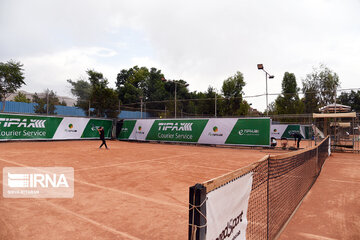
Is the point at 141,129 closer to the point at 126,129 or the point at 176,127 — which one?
the point at 126,129

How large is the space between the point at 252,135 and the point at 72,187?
14411 millimetres

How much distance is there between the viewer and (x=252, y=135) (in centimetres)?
1733

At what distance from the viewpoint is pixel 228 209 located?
2066 millimetres

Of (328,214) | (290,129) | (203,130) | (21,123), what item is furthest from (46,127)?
(290,129)

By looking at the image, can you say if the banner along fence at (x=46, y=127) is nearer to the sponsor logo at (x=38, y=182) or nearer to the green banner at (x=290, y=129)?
the sponsor logo at (x=38, y=182)

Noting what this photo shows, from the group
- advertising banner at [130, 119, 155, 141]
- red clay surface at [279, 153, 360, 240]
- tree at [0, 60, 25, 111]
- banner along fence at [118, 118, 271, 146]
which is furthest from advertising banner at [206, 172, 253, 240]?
tree at [0, 60, 25, 111]

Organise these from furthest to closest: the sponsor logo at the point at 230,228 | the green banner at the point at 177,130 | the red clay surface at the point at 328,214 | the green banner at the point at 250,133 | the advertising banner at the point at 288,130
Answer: the advertising banner at the point at 288,130 < the green banner at the point at 177,130 < the green banner at the point at 250,133 < the red clay surface at the point at 328,214 < the sponsor logo at the point at 230,228

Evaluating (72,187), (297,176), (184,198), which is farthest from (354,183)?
(72,187)

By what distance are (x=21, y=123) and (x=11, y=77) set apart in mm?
17477

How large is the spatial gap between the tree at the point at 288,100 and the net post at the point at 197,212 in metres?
18.4

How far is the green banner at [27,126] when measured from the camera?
60.8 feet

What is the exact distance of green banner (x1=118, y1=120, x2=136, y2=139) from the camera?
81.2 ft

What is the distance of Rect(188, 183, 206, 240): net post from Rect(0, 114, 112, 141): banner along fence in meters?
22.4

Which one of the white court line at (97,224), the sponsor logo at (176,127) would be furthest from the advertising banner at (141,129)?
the white court line at (97,224)
